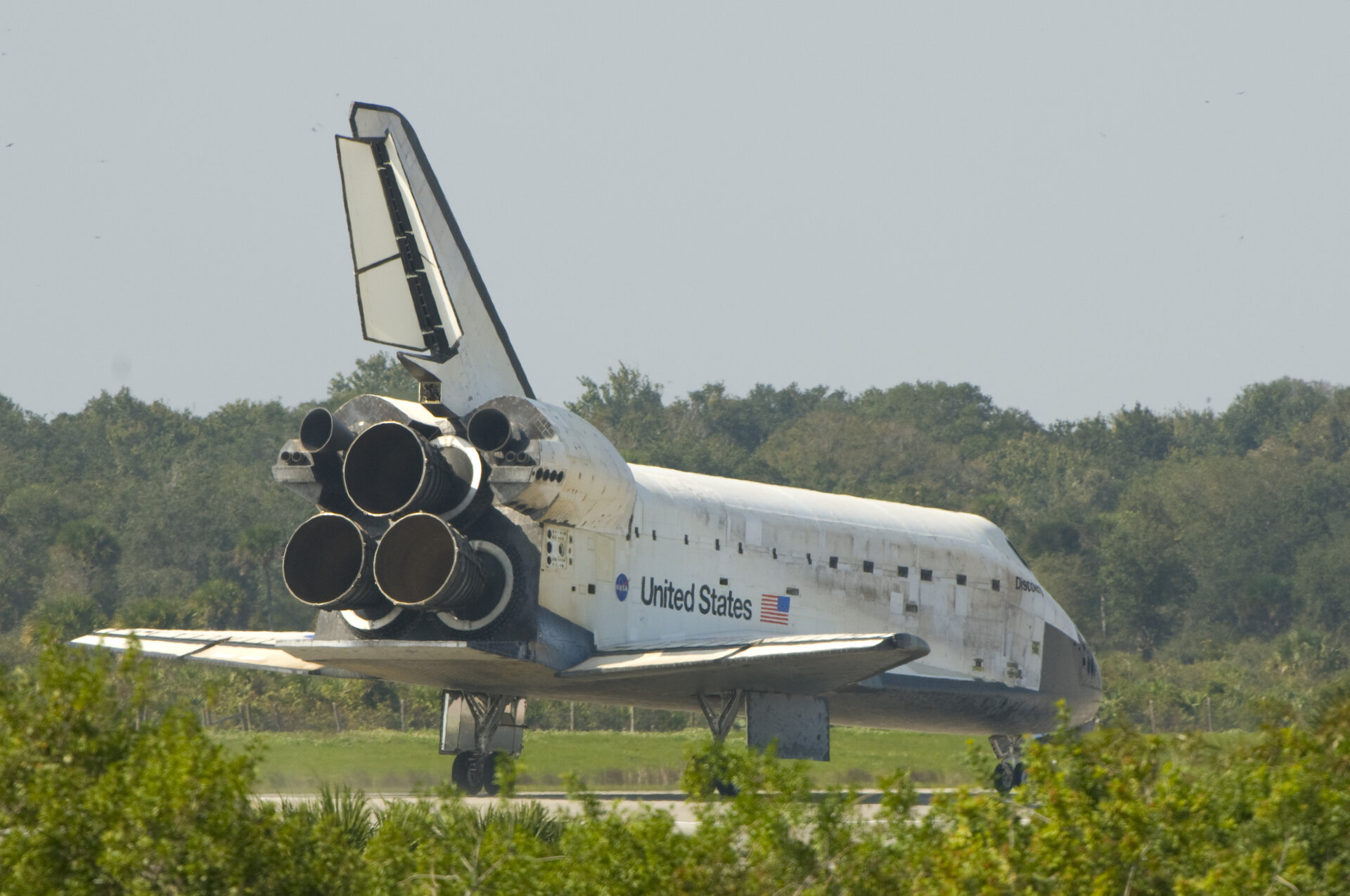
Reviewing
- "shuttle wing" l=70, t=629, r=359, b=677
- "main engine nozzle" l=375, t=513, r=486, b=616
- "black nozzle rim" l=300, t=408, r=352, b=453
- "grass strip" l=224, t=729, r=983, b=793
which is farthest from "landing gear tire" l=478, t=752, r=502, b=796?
"black nozzle rim" l=300, t=408, r=352, b=453

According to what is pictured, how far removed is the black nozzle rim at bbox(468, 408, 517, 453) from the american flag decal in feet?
12.5

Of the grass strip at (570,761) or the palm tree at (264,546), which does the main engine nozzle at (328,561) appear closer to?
the grass strip at (570,761)

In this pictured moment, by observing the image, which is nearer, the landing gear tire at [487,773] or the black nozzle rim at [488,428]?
the black nozzle rim at [488,428]

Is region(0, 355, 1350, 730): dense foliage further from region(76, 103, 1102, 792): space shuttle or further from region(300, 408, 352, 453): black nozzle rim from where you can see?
region(300, 408, 352, 453): black nozzle rim

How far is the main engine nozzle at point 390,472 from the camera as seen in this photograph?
1159 cm

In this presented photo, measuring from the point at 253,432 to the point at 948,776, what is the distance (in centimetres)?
4835

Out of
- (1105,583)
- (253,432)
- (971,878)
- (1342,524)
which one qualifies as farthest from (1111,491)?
(971,878)

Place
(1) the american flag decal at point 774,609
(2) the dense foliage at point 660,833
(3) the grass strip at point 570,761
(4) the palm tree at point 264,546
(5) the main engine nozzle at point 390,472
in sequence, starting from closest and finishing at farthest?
(2) the dense foliage at point 660,833 < (5) the main engine nozzle at point 390,472 < (1) the american flag decal at point 774,609 < (3) the grass strip at point 570,761 < (4) the palm tree at point 264,546

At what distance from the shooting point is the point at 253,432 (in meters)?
62.8

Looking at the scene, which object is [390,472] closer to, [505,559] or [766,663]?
[505,559]

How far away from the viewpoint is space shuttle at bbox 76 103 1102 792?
1176cm

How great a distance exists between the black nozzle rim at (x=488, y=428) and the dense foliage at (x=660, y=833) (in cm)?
503

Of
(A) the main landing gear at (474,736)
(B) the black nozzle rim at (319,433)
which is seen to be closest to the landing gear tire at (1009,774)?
(A) the main landing gear at (474,736)

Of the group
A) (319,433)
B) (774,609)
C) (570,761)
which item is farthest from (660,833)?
(570,761)
